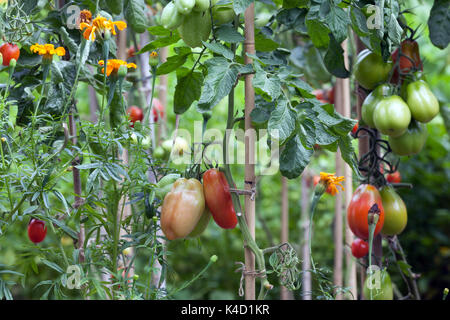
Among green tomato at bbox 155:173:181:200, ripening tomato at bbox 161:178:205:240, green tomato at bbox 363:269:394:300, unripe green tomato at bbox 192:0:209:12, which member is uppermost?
unripe green tomato at bbox 192:0:209:12

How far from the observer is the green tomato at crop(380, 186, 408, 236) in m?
0.99

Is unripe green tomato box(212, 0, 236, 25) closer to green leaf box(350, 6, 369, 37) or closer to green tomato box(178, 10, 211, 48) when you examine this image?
green tomato box(178, 10, 211, 48)

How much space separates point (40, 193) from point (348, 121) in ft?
1.41

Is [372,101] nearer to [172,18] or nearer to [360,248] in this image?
[360,248]

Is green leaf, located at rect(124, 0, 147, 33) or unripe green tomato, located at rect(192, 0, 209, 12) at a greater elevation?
green leaf, located at rect(124, 0, 147, 33)

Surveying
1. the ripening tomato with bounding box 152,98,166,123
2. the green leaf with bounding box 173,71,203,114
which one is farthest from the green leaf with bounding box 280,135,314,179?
the ripening tomato with bounding box 152,98,166,123

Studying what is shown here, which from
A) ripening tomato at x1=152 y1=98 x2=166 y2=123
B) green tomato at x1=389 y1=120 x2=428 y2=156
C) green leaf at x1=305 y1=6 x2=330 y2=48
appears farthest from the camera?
ripening tomato at x1=152 y1=98 x2=166 y2=123

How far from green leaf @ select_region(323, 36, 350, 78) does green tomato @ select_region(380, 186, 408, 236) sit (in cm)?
26

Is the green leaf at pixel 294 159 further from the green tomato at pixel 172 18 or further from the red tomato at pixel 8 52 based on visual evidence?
the red tomato at pixel 8 52

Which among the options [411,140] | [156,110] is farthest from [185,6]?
[156,110]

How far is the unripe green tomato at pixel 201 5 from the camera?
Answer: 27.0 inches

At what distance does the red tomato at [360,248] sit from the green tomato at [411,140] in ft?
0.66

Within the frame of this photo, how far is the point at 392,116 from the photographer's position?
90 cm

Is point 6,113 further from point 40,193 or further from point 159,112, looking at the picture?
point 159,112
